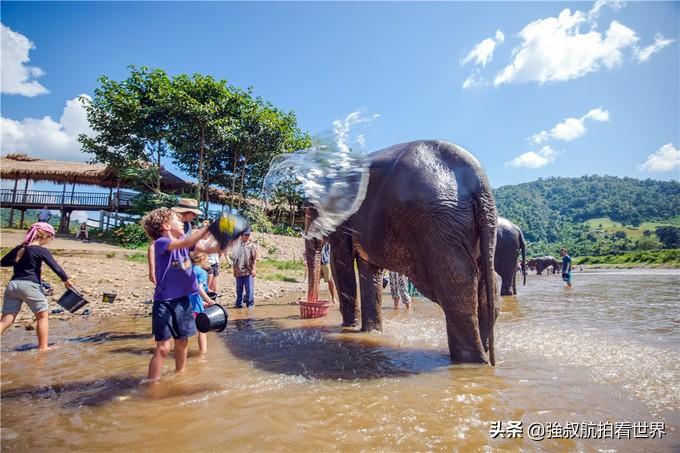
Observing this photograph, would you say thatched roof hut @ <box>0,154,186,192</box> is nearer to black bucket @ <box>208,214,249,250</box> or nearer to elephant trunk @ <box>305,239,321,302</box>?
elephant trunk @ <box>305,239,321,302</box>

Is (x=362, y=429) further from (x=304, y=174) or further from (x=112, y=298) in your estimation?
(x=112, y=298)

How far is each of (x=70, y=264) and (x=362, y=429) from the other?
1132 cm

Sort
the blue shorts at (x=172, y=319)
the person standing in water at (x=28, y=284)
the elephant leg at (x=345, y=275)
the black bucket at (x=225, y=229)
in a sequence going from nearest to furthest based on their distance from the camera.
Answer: the black bucket at (x=225, y=229)
the blue shorts at (x=172, y=319)
the person standing in water at (x=28, y=284)
the elephant leg at (x=345, y=275)

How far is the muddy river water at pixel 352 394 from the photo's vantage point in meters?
2.08

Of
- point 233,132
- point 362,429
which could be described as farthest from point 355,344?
point 233,132

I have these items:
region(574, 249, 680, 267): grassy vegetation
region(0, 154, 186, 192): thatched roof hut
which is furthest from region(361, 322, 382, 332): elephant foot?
region(574, 249, 680, 267): grassy vegetation

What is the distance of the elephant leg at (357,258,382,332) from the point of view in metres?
5.20

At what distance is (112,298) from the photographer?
7.49 metres

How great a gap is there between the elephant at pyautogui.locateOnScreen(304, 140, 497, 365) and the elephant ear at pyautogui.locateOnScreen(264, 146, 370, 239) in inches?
11.8

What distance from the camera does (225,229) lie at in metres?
2.66

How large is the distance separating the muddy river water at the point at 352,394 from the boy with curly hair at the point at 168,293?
0.26 meters

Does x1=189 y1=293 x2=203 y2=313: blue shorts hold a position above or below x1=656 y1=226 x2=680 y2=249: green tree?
below

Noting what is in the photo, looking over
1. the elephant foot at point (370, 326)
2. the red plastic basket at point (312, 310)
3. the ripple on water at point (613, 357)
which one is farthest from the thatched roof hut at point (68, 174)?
the ripple on water at point (613, 357)

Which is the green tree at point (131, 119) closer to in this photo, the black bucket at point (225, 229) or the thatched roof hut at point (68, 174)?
the thatched roof hut at point (68, 174)
